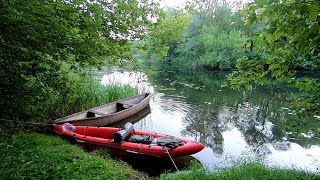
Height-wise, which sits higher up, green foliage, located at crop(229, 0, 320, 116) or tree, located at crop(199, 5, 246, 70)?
tree, located at crop(199, 5, 246, 70)

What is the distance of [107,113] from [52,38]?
7249 millimetres

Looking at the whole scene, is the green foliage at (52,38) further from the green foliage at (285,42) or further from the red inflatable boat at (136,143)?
the red inflatable boat at (136,143)

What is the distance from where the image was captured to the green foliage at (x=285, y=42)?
6.36ft

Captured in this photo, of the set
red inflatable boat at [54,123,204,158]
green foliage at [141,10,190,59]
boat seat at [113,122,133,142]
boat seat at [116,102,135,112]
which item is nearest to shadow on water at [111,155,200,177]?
red inflatable boat at [54,123,204,158]

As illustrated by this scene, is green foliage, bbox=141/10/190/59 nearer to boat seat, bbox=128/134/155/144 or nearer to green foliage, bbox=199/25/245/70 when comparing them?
boat seat, bbox=128/134/155/144

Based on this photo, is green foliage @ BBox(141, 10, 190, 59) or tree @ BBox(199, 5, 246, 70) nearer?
green foliage @ BBox(141, 10, 190, 59)

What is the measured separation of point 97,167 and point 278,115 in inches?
416

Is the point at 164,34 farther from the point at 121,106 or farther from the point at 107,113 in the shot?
the point at 121,106

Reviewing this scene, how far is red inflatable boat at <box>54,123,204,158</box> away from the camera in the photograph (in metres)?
6.69

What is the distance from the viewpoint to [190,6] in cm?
476

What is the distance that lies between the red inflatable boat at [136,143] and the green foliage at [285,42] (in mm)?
3679

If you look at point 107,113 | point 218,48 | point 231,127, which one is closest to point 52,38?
point 107,113

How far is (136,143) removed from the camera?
7012mm

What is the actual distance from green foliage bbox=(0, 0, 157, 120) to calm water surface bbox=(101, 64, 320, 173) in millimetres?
1633
